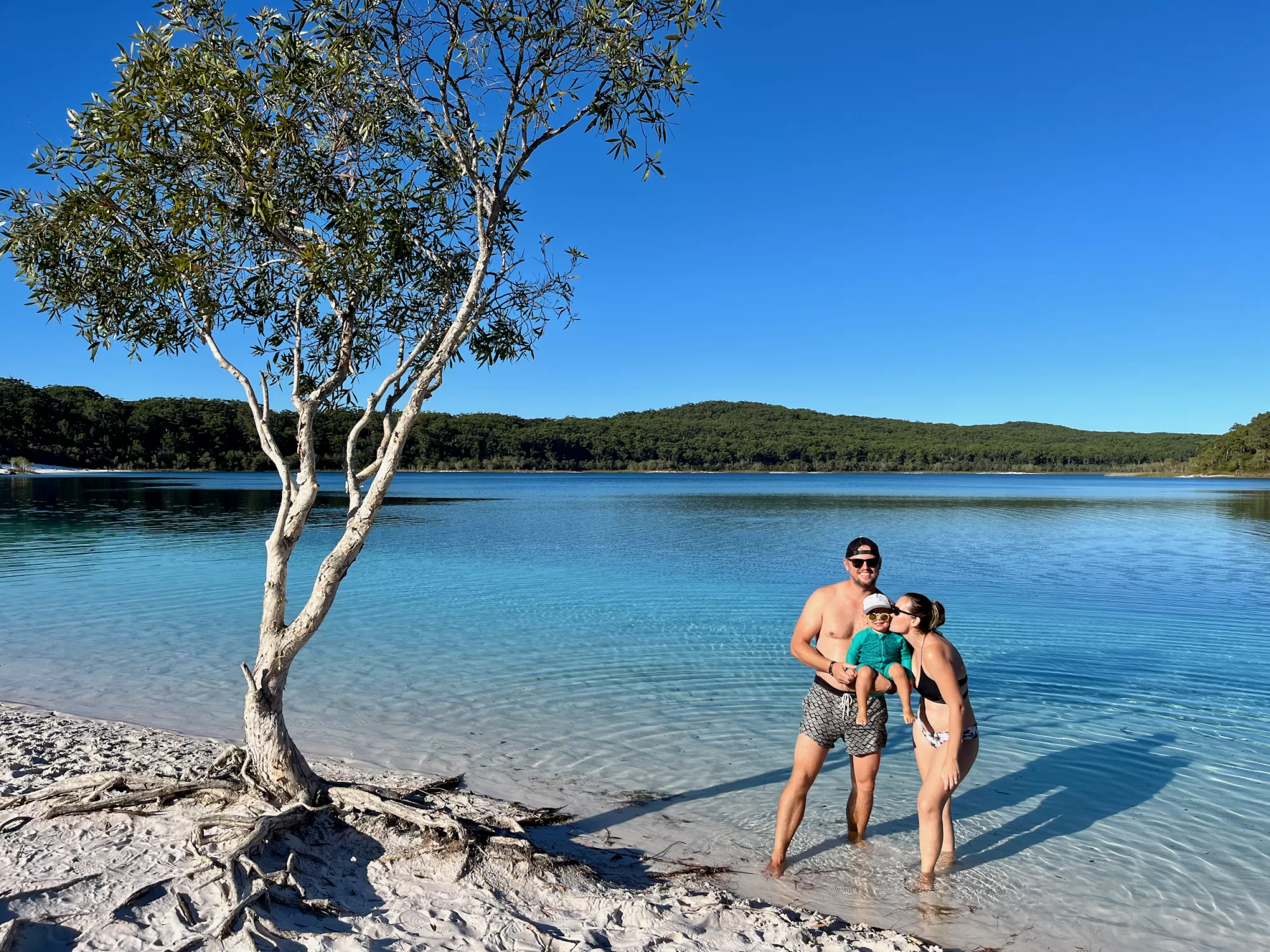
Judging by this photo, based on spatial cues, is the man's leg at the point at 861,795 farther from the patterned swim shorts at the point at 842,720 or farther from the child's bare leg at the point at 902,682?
the child's bare leg at the point at 902,682

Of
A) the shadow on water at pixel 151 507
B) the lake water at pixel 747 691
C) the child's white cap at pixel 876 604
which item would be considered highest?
the child's white cap at pixel 876 604

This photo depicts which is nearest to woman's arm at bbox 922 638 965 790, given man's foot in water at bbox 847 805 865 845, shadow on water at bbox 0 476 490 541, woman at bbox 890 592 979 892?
woman at bbox 890 592 979 892

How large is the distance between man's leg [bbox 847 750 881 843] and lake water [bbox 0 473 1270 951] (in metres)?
0.15

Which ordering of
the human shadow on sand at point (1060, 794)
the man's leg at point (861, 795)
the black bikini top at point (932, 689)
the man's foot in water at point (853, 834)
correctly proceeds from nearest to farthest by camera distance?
the black bikini top at point (932, 689), the man's leg at point (861, 795), the man's foot in water at point (853, 834), the human shadow on sand at point (1060, 794)

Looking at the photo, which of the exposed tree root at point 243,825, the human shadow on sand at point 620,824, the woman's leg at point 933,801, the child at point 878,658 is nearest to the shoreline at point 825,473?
the exposed tree root at point 243,825

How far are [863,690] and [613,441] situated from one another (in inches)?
5735

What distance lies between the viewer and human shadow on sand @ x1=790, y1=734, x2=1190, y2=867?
530cm

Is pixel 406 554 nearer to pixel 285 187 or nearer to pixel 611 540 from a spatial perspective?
pixel 611 540

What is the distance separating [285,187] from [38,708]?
6031mm

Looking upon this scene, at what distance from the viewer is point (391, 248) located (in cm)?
486

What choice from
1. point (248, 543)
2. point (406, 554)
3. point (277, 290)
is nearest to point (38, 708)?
point (277, 290)

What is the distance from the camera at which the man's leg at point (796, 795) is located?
4.65 meters

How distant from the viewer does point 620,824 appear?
5453mm

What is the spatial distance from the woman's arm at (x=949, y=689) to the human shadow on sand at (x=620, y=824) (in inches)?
69.1
